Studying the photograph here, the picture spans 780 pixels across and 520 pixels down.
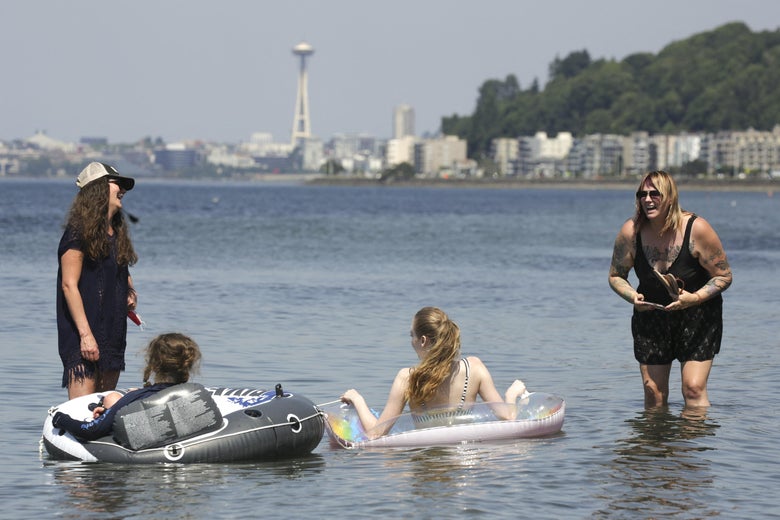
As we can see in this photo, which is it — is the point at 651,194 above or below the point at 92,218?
above

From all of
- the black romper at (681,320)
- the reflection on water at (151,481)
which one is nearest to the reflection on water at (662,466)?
the black romper at (681,320)

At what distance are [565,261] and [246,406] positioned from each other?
89.1ft

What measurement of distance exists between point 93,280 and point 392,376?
579 centimetres

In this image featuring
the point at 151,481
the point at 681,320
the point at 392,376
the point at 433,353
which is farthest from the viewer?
the point at 392,376

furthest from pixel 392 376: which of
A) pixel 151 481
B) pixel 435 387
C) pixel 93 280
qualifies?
pixel 93 280

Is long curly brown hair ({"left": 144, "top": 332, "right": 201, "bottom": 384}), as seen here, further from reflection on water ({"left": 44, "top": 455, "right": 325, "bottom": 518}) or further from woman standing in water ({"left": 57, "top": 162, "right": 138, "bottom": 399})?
reflection on water ({"left": 44, "top": 455, "right": 325, "bottom": 518})

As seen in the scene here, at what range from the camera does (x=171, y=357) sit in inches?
358

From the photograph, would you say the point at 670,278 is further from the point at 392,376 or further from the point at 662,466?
the point at 392,376

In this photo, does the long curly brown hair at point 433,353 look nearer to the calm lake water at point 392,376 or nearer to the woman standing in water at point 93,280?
the calm lake water at point 392,376

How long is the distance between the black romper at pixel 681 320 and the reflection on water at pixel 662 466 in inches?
27.3

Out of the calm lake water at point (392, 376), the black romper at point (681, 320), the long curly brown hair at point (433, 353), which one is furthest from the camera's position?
the black romper at point (681, 320)

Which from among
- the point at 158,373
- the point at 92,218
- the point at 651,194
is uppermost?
the point at 651,194

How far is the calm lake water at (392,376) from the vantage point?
8.86 metres

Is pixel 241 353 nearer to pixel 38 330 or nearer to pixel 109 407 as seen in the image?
pixel 38 330
